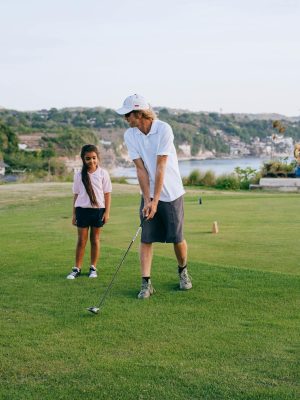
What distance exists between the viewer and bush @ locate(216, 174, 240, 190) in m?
28.5

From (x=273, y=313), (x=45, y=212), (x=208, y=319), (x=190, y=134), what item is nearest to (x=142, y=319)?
(x=208, y=319)

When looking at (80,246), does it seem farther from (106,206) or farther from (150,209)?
(150,209)

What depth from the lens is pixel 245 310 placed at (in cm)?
636

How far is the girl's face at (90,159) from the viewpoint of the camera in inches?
337

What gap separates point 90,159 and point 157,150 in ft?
5.32

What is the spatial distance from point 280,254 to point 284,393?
4805 millimetres

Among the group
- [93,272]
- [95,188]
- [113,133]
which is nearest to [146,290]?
[93,272]

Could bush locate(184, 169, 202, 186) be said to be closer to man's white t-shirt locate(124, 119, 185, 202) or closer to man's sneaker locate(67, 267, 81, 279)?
man's sneaker locate(67, 267, 81, 279)

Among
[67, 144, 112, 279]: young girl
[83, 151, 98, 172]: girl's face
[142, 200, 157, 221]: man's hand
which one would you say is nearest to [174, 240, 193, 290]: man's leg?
[142, 200, 157, 221]: man's hand

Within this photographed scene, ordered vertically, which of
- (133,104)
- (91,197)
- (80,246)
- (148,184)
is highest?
(133,104)

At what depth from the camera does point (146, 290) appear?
7039mm

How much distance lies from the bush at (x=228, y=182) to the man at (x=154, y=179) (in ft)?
69.4

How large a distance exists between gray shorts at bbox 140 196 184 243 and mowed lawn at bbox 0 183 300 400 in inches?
20.5

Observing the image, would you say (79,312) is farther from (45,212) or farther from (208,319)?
(45,212)
